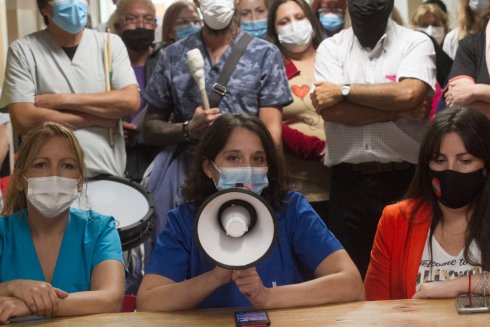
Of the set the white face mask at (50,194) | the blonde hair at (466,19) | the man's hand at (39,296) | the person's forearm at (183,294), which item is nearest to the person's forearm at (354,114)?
the blonde hair at (466,19)

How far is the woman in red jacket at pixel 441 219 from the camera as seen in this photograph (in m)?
3.13

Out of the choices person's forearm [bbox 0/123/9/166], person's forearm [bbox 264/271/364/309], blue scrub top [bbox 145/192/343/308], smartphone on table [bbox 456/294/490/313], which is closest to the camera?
smartphone on table [bbox 456/294/490/313]

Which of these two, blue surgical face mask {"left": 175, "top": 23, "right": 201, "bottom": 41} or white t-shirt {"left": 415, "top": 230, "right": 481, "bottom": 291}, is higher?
blue surgical face mask {"left": 175, "top": 23, "right": 201, "bottom": 41}

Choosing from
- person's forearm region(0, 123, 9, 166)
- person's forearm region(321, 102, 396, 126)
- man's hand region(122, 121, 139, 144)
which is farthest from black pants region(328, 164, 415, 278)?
person's forearm region(0, 123, 9, 166)

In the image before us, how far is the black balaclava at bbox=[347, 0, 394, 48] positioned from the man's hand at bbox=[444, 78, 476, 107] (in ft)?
1.44

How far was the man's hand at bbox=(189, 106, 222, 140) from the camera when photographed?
4090 mm

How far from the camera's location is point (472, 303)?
2.76 m

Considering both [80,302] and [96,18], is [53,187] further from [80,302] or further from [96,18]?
[96,18]

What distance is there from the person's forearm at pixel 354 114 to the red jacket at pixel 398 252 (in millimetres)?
947

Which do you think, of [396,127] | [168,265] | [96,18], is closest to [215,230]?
[168,265]

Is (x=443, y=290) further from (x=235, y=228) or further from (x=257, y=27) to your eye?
(x=257, y=27)

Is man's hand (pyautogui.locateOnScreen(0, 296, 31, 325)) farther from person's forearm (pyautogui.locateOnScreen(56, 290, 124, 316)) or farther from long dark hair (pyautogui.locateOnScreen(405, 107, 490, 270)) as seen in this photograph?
long dark hair (pyautogui.locateOnScreen(405, 107, 490, 270))

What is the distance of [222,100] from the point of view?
14.2ft

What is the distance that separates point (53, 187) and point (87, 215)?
20 cm
